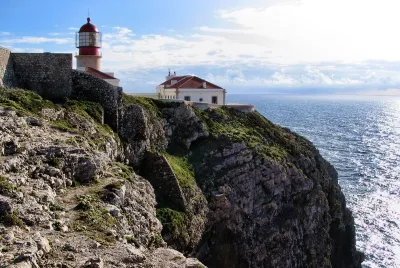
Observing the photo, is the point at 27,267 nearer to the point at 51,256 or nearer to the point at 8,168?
the point at 51,256

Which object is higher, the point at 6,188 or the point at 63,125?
the point at 63,125

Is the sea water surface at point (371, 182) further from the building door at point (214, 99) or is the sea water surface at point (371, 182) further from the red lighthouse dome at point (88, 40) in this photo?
the red lighthouse dome at point (88, 40)

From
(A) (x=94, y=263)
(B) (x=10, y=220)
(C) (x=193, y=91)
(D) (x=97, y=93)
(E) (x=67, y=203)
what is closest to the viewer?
(A) (x=94, y=263)

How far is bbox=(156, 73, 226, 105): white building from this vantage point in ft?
152

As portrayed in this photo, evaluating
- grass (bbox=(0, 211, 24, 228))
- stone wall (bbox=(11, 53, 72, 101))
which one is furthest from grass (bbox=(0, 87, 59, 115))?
grass (bbox=(0, 211, 24, 228))

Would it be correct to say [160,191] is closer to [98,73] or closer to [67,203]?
[67,203]

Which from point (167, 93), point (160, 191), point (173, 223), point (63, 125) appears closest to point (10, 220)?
point (63, 125)

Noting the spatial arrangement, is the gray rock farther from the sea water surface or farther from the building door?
the sea water surface

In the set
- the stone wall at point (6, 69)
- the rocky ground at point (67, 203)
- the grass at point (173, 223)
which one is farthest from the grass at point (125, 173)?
the stone wall at point (6, 69)

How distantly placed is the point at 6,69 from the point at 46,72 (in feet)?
7.26

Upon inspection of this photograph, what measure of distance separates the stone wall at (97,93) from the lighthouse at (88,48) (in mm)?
11506

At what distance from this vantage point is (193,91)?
1839 inches

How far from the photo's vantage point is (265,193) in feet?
110

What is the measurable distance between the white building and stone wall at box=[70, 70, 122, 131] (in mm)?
17749
